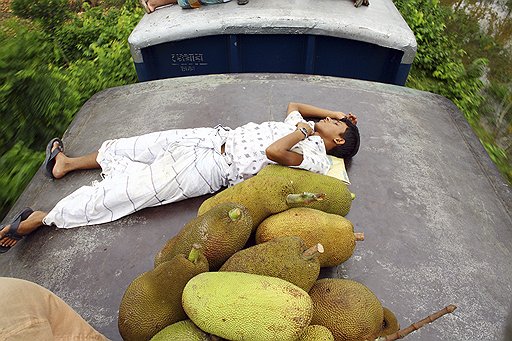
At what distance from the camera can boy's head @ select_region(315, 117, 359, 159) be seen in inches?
95.7

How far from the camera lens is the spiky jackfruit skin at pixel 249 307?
1071mm

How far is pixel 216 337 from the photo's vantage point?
3.67 feet

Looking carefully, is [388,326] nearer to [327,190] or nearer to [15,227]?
[327,190]

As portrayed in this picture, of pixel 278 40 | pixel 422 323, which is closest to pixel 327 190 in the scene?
pixel 422 323

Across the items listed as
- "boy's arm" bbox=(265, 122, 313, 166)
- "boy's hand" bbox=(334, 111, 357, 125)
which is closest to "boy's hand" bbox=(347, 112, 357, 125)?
"boy's hand" bbox=(334, 111, 357, 125)

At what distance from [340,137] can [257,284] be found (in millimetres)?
1465

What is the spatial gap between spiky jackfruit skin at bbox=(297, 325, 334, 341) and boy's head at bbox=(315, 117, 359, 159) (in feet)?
4.72

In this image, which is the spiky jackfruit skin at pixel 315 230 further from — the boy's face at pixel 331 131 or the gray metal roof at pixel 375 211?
the boy's face at pixel 331 131

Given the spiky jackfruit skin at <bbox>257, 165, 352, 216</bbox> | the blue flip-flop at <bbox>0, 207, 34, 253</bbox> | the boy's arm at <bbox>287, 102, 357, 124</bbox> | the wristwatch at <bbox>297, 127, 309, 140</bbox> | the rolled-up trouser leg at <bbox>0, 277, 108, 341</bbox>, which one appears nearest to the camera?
the rolled-up trouser leg at <bbox>0, 277, 108, 341</bbox>

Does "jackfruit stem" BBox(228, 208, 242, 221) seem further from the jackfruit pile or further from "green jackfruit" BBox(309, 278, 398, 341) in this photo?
"green jackfruit" BBox(309, 278, 398, 341)

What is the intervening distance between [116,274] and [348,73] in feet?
9.02

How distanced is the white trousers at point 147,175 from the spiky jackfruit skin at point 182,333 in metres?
1.12

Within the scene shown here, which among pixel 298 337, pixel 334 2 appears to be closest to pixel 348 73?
pixel 334 2

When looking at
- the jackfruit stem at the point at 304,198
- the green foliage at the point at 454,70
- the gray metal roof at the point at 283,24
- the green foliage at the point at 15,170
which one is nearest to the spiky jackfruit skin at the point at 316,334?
the jackfruit stem at the point at 304,198
